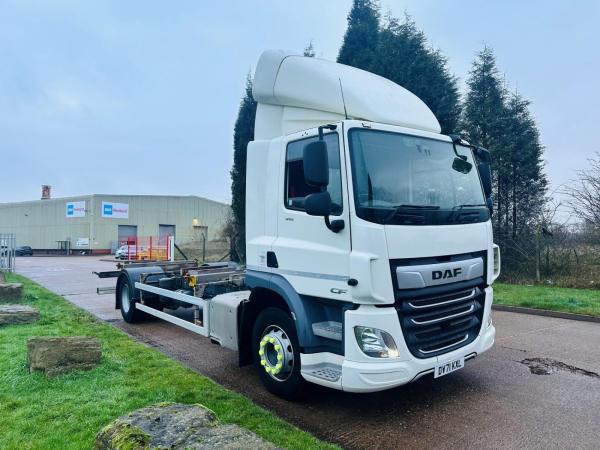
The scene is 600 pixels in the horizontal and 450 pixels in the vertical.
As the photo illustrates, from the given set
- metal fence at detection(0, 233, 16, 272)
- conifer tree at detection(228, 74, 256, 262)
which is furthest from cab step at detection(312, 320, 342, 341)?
metal fence at detection(0, 233, 16, 272)

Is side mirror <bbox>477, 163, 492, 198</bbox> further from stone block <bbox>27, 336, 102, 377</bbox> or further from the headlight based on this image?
stone block <bbox>27, 336, 102, 377</bbox>

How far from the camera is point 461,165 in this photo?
4637 mm

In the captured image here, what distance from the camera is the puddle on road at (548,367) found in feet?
17.1

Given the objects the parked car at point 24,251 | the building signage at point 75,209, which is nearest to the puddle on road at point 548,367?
the building signage at point 75,209

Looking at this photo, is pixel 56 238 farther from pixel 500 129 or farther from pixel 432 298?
pixel 432 298

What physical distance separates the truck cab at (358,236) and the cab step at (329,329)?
0.04ft

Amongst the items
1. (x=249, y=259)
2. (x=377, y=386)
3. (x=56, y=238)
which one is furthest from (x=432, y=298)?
(x=56, y=238)

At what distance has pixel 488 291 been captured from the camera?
4543 mm

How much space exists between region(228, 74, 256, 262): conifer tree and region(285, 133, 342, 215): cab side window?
12.8 metres

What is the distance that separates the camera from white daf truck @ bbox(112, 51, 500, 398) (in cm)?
367

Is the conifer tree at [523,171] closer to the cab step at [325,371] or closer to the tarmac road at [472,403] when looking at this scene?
the tarmac road at [472,403]

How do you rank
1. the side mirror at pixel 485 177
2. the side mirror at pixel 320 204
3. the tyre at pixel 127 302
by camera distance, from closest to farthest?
the side mirror at pixel 320 204
the side mirror at pixel 485 177
the tyre at pixel 127 302

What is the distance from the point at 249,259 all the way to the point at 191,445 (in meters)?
2.48

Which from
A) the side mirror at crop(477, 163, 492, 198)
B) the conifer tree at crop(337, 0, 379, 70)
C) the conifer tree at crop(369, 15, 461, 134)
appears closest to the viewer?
the side mirror at crop(477, 163, 492, 198)
